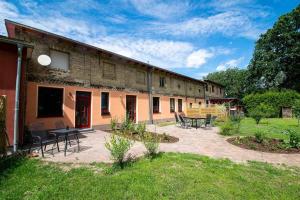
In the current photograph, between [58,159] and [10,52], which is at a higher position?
[10,52]

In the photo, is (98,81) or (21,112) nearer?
(21,112)

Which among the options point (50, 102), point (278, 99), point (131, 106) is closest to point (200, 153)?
point (50, 102)

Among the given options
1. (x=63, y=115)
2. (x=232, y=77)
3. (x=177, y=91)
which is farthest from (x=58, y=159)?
(x=232, y=77)

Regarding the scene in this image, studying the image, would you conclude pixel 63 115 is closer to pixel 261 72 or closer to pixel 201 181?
pixel 201 181

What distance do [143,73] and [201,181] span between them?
13372mm

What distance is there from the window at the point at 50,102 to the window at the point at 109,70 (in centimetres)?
349

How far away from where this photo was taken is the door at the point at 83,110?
37.3 ft

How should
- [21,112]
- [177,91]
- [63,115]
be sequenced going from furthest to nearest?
[177,91], [63,115], [21,112]

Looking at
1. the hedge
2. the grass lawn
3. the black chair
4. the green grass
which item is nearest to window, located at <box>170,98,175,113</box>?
the green grass

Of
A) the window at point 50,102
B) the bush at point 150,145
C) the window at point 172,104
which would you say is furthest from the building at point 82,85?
the bush at point 150,145

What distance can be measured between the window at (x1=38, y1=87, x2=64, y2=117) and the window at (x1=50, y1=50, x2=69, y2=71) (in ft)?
4.28

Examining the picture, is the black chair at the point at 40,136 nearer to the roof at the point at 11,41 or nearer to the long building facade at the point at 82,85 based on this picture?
the long building facade at the point at 82,85

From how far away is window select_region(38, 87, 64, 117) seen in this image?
31.7ft

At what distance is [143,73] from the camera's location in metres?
16.9
